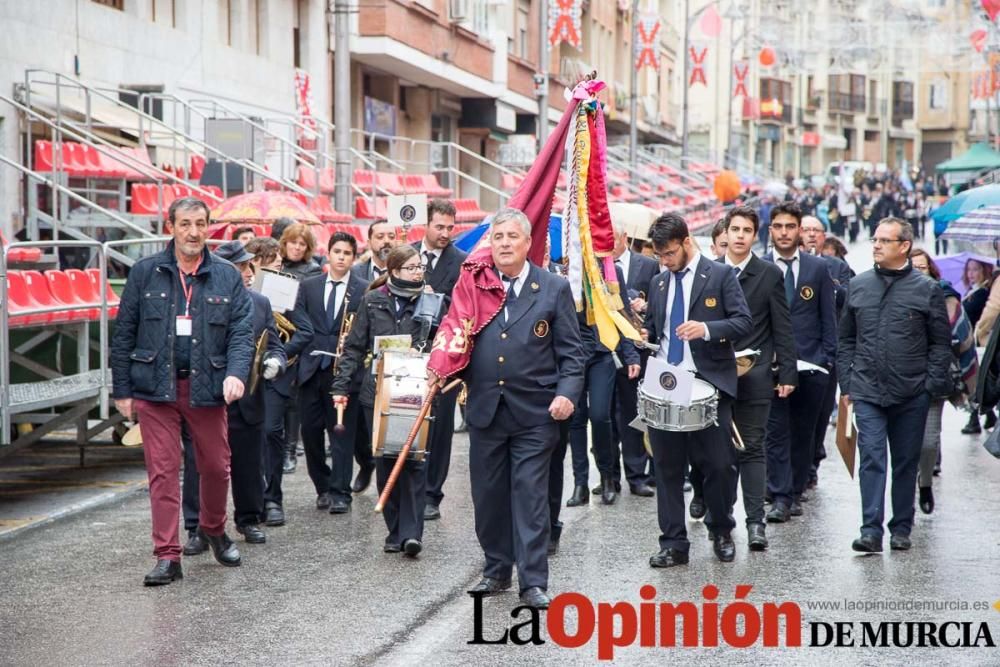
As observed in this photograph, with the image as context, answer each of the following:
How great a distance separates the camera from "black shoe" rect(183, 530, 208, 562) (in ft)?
31.2

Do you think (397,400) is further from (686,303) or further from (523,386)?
(686,303)

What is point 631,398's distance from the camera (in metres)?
11.7

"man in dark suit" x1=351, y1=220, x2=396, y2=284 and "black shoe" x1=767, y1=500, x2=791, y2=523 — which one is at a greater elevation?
"man in dark suit" x1=351, y1=220, x2=396, y2=284

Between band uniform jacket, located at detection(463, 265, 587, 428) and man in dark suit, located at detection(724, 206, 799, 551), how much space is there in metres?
1.60

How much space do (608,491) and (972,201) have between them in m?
14.1

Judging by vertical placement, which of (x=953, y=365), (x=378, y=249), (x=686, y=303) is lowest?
(x=953, y=365)

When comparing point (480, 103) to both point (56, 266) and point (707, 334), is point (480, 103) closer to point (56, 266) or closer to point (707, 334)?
point (56, 266)

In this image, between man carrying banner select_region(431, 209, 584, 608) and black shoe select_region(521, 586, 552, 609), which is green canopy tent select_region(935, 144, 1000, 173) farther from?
black shoe select_region(521, 586, 552, 609)

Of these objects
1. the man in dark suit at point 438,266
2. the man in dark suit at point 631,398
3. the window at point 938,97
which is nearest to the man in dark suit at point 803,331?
the man in dark suit at point 631,398

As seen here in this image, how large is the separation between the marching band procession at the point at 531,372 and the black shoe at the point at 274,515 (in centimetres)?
1

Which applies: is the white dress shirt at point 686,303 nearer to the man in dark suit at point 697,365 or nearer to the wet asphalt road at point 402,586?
the man in dark suit at point 697,365

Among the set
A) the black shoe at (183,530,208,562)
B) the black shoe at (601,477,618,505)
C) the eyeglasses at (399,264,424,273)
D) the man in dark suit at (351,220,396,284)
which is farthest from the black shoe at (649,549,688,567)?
the man in dark suit at (351,220,396,284)

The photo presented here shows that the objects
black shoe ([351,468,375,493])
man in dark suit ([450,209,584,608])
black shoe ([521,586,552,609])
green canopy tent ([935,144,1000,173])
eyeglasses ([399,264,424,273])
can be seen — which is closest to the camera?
black shoe ([521,586,552,609])

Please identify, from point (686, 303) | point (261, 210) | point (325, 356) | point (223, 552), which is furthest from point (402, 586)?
point (261, 210)
